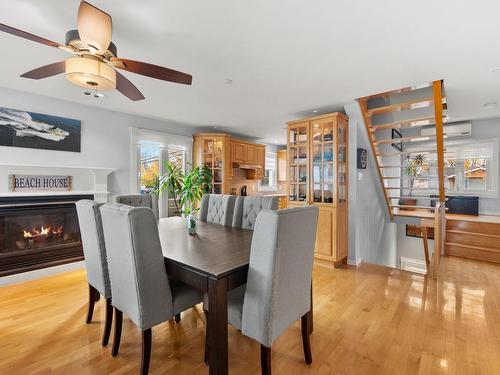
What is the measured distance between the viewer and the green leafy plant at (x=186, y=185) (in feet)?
15.3

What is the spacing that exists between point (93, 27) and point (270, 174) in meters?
6.17

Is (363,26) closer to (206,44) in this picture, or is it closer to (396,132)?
(206,44)

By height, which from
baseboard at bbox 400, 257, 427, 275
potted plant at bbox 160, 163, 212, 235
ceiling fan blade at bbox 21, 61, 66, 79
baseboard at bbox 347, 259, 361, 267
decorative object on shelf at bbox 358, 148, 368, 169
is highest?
ceiling fan blade at bbox 21, 61, 66, 79

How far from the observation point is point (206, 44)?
207 cm

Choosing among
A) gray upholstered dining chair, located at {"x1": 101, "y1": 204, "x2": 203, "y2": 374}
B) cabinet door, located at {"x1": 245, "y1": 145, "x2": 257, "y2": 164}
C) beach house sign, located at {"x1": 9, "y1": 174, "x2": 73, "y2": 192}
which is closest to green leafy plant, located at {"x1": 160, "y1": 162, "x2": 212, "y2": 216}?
cabinet door, located at {"x1": 245, "y1": 145, "x2": 257, "y2": 164}

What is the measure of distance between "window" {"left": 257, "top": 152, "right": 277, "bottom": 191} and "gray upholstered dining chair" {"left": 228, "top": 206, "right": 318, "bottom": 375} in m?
5.44

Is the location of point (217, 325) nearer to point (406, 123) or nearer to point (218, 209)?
point (218, 209)

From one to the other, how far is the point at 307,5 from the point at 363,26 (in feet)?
1.58

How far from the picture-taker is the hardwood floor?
5.69 ft

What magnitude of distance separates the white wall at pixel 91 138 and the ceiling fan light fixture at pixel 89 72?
2.18m

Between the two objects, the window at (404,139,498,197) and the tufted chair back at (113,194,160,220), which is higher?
the window at (404,139,498,197)

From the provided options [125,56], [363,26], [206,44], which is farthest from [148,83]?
[363,26]

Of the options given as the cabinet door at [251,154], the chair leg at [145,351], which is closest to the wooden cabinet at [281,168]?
the cabinet door at [251,154]

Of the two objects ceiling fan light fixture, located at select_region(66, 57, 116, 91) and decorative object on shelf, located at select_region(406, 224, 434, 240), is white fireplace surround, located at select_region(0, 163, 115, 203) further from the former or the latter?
decorative object on shelf, located at select_region(406, 224, 434, 240)
